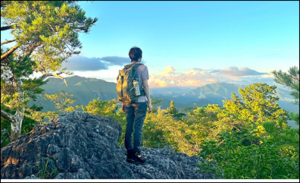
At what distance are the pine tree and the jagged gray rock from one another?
4709 mm

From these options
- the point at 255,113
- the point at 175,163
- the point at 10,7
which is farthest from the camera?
the point at 255,113

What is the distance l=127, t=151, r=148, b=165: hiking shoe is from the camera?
3.16 m

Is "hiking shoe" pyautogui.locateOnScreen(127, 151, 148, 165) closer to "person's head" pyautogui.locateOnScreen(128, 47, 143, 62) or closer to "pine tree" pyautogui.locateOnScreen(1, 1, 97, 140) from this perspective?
"person's head" pyautogui.locateOnScreen(128, 47, 143, 62)

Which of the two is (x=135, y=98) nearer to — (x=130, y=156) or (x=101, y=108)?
(x=130, y=156)

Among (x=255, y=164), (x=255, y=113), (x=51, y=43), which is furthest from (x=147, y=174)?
(x=255, y=113)

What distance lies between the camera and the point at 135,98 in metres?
3.04

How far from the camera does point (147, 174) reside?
115 inches

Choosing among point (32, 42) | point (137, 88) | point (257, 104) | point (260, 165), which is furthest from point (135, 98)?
point (257, 104)

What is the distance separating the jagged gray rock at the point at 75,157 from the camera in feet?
8.28

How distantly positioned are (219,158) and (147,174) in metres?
1.21

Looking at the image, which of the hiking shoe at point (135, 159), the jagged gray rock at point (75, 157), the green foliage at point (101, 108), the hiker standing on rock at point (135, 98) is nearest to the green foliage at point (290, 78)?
the jagged gray rock at point (75, 157)

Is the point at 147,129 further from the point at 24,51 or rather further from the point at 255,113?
the point at 24,51

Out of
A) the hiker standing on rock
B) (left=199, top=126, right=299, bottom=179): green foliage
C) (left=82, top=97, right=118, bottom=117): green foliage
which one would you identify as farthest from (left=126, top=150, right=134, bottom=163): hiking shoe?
(left=82, top=97, right=118, bottom=117): green foliage

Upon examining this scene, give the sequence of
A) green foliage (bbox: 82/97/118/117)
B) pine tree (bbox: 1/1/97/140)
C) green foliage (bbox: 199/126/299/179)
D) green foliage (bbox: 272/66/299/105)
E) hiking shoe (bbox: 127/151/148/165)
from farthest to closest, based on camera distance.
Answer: green foliage (bbox: 82/97/118/117) → pine tree (bbox: 1/1/97/140) → hiking shoe (bbox: 127/151/148/165) → green foliage (bbox: 272/66/299/105) → green foliage (bbox: 199/126/299/179)
